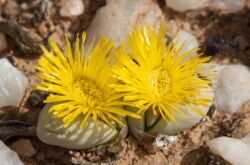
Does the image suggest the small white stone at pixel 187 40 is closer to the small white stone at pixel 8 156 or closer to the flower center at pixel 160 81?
the flower center at pixel 160 81

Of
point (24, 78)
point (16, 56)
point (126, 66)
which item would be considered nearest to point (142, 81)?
point (126, 66)

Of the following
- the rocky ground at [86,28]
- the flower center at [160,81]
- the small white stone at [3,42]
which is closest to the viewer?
the flower center at [160,81]

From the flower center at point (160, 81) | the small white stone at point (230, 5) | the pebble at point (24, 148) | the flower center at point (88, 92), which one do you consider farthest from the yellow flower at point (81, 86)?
the small white stone at point (230, 5)

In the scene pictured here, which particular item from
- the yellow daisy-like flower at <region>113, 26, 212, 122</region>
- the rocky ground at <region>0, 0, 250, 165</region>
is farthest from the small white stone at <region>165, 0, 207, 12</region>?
the yellow daisy-like flower at <region>113, 26, 212, 122</region>

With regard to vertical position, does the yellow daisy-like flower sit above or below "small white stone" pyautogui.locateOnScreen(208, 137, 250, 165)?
above

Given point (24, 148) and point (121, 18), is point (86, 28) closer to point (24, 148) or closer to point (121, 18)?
point (121, 18)

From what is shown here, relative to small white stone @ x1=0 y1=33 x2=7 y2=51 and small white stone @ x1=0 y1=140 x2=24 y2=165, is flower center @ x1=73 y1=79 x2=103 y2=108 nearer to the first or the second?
small white stone @ x1=0 y1=140 x2=24 y2=165

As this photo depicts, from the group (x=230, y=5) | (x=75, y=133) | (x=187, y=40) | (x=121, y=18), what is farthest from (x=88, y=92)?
(x=230, y=5)
